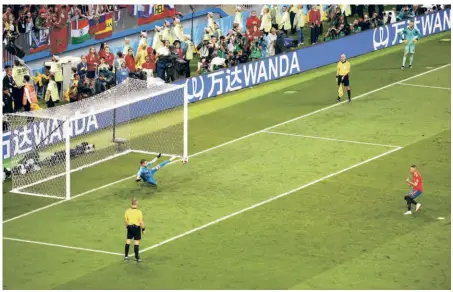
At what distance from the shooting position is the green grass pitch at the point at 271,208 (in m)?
36.6

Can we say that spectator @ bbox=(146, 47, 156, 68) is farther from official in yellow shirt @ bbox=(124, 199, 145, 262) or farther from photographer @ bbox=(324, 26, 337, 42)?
official in yellow shirt @ bbox=(124, 199, 145, 262)

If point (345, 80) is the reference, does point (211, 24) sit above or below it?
above

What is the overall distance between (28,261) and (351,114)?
1908 centimetres

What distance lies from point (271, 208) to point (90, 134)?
8.36 m

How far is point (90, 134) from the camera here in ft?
158

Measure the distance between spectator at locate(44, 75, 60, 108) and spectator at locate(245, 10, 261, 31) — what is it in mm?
11599

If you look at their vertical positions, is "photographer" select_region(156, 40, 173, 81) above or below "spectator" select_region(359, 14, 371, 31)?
above

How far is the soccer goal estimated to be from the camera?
4409 cm

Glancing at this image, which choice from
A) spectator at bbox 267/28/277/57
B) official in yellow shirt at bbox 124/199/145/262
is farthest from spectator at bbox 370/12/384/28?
official in yellow shirt at bbox 124/199/145/262

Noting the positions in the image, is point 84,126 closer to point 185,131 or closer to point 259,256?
point 185,131

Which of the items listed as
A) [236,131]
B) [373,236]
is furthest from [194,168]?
[373,236]

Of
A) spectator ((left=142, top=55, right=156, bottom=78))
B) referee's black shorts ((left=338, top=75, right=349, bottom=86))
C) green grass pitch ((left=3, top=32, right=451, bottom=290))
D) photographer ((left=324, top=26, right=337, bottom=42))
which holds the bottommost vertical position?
green grass pitch ((left=3, top=32, right=451, bottom=290))

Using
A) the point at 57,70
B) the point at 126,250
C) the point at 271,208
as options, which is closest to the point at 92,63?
the point at 57,70

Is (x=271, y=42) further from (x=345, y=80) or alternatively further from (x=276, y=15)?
(x=345, y=80)
